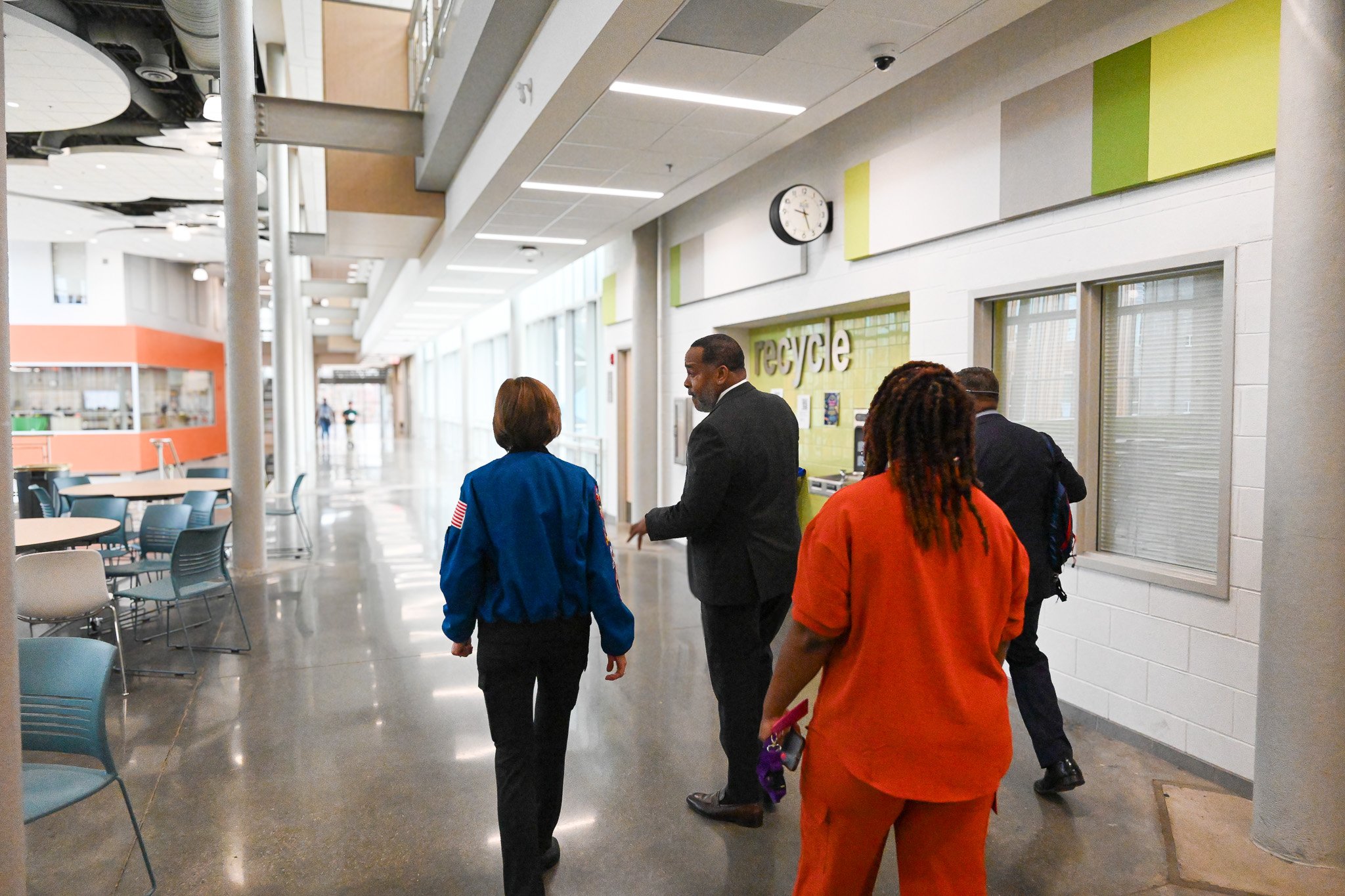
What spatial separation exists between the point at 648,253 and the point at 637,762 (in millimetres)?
6439

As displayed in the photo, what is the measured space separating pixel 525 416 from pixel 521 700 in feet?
2.61

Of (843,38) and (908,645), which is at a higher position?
(843,38)

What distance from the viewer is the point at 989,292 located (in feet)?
14.9

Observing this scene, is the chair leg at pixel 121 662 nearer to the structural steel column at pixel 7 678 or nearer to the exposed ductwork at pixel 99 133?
the structural steel column at pixel 7 678

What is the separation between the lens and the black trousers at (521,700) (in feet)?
7.53

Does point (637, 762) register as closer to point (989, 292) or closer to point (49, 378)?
point (989, 292)

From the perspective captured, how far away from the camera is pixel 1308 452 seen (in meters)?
2.67

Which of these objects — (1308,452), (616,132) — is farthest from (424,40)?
(1308,452)

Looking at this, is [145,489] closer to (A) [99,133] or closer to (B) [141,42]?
(B) [141,42]

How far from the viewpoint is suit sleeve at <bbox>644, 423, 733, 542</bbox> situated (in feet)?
9.11

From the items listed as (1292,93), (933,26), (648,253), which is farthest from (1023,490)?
(648,253)

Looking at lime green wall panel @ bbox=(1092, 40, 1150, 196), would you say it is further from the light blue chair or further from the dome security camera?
the light blue chair

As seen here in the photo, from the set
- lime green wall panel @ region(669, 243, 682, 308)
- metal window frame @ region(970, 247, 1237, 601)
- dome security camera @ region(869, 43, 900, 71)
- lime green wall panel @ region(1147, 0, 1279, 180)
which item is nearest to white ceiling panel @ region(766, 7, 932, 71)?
dome security camera @ region(869, 43, 900, 71)

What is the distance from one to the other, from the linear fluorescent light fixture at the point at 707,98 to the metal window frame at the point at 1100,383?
1606 mm
